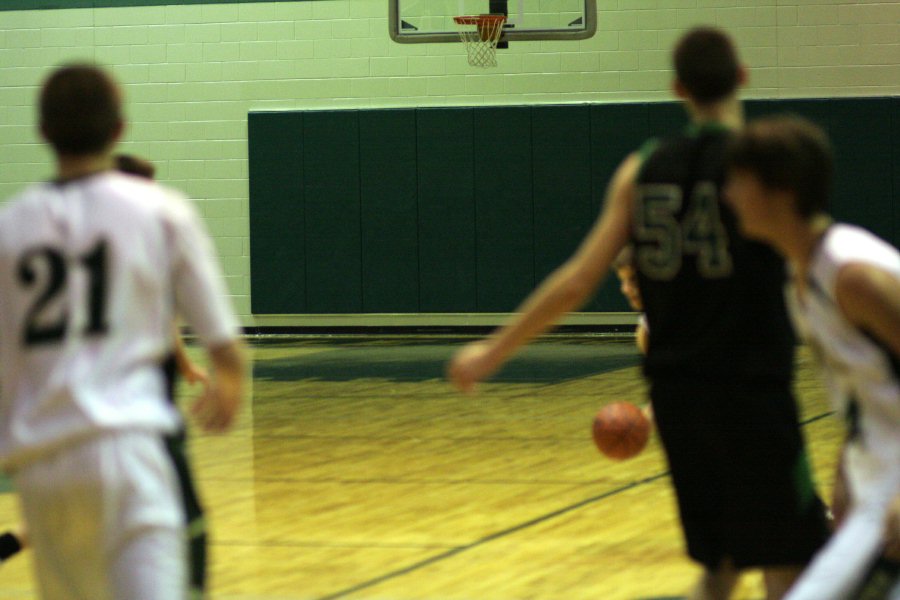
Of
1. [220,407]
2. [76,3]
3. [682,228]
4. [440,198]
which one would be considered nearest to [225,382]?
[220,407]

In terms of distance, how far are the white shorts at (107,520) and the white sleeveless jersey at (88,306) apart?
0.12 feet

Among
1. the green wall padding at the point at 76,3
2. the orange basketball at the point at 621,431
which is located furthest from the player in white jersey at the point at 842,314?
the green wall padding at the point at 76,3

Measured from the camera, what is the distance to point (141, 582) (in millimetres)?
Result: 2521

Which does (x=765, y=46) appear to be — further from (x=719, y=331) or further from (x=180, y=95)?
(x=719, y=331)

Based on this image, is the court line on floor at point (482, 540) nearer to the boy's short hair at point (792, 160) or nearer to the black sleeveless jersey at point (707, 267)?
the black sleeveless jersey at point (707, 267)

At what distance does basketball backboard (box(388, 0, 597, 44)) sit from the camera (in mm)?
14258

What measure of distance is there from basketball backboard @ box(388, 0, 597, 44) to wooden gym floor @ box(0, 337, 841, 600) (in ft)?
12.2

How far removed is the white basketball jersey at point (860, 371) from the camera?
2.66 metres

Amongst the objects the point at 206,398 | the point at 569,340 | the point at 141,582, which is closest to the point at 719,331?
the point at 206,398

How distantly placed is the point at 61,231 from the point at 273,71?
14.3 meters

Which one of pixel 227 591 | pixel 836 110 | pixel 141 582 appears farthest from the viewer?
pixel 836 110

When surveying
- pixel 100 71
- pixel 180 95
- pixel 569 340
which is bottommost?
pixel 569 340

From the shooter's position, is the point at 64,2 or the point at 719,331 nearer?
the point at 719,331

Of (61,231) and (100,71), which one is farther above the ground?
(100,71)
